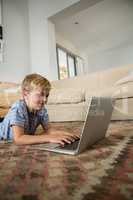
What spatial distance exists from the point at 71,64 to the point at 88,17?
1703 mm

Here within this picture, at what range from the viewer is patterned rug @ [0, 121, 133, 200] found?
0.42m

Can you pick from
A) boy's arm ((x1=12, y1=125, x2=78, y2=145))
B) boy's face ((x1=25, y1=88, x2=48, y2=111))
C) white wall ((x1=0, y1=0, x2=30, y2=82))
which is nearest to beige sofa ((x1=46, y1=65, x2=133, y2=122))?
boy's face ((x1=25, y1=88, x2=48, y2=111))

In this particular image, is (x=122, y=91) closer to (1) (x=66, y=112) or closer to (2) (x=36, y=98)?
(1) (x=66, y=112)

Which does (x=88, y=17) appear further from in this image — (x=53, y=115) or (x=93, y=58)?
(x=53, y=115)

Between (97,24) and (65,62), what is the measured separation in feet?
4.69

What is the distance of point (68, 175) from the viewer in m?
0.53

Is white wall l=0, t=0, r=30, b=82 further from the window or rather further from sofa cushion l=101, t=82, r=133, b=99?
sofa cushion l=101, t=82, r=133, b=99

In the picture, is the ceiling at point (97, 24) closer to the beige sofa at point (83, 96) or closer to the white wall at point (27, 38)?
the white wall at point (27, 38)

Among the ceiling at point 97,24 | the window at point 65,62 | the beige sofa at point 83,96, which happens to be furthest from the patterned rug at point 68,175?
the window at point 65,62

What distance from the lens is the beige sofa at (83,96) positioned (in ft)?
6.43

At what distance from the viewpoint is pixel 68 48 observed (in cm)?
558

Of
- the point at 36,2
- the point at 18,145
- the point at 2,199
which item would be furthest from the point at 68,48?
the point at 2,199

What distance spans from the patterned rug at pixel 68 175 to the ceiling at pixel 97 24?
123 inches

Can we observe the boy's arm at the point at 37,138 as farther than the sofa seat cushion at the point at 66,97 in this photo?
No
